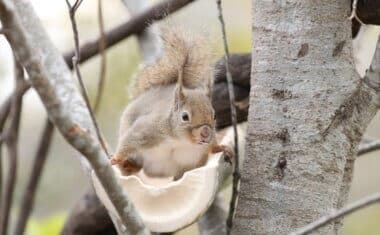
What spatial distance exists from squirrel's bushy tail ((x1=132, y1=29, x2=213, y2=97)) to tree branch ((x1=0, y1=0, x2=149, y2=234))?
19cm

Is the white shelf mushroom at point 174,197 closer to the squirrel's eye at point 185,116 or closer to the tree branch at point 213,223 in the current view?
the squirrel's eye at point 185,116

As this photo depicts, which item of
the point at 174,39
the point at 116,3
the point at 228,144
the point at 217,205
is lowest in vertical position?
the point at 116,3

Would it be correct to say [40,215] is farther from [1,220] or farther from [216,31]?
[216,31]

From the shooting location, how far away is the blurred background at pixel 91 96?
2047mm

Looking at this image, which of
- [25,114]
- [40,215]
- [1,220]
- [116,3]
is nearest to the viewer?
[1,220]

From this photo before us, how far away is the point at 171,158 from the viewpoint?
3.33 ft

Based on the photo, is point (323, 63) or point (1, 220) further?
point (1, 220)

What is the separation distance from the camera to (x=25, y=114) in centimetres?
284

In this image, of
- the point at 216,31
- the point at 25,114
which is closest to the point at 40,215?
the point at 25,114

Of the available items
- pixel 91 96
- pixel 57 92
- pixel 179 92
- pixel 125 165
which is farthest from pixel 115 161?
pixel 91 96

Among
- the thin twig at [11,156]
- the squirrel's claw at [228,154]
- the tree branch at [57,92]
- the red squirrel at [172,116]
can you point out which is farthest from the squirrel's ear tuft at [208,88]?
the thin twig at [11,156]

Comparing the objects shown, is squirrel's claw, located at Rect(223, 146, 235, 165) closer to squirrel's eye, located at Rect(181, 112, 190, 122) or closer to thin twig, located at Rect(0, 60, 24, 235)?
squirrel's eye, located at Rect(181, 112, 190, 122)

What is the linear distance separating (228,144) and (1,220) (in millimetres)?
A: 485

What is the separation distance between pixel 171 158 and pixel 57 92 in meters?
0.35
